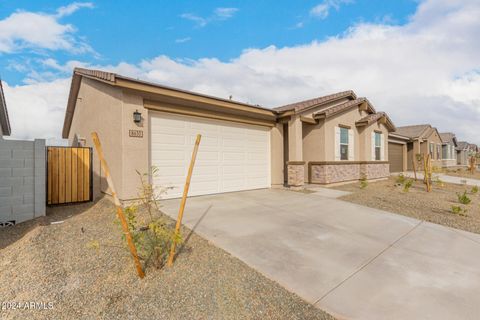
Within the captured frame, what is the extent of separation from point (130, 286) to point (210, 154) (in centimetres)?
588

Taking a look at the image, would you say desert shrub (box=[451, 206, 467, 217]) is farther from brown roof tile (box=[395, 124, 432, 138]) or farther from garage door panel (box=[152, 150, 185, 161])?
brown roof tile (box=[395, 124, 432, 138])

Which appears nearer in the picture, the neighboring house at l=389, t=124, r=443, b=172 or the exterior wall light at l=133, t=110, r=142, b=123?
the exterior wall light at l=133, t=110, r=142, b=123

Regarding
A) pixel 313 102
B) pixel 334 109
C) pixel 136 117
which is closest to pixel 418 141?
pixel 334 109

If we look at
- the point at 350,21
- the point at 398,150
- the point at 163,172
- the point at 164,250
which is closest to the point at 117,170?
the point at 163,172

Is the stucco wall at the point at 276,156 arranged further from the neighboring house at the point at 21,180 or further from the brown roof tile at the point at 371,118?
the neighboring house at the point at 21,180

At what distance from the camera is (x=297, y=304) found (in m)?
2.48

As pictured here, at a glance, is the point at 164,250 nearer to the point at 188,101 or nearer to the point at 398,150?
the point at 188,101

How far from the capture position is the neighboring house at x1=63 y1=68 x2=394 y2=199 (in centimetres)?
655

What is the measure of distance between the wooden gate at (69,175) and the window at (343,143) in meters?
11.2

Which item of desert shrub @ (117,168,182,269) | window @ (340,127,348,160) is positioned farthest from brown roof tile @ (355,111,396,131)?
desert shrub @ (117,168,182,269)

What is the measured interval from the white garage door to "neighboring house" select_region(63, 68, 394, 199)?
0.11 ft

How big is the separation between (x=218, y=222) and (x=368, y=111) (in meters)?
13.3

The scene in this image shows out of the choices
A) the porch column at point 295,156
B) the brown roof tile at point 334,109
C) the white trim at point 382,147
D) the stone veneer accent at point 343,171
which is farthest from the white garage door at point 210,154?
the white trim at point 382,147

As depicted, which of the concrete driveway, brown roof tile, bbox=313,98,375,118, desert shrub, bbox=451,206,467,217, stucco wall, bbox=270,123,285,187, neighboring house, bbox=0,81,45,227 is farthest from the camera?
brown roof tile, bbox=313,98,375,118
